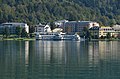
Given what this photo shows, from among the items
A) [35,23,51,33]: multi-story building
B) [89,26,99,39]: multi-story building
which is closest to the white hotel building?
[35,23,51,33]: multi-story building

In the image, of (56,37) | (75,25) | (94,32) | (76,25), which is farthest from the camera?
(75,25)

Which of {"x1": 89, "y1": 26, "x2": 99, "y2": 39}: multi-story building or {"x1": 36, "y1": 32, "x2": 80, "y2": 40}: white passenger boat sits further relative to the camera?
{"x1": 89, "y1": 26, "x2": 99, "y2": 39}: multi-story building

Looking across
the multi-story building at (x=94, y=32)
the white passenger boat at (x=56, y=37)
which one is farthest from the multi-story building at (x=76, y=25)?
the white passenger boat at (x=56, y=37)

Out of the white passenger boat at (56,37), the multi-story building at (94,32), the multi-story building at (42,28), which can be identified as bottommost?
the white passenger boat at (56,37)

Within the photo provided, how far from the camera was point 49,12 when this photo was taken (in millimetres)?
155875

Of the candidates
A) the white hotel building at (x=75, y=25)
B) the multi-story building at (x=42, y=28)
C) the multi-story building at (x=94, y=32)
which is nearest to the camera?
the multi-story building at (x=94, y=32)

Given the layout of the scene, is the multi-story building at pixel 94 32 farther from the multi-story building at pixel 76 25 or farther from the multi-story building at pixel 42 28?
the multi-story building at pixel 42 28

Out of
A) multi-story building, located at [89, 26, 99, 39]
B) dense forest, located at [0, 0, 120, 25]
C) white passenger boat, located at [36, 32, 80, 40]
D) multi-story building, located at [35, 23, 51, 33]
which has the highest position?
dense forest, located at [0, 0, 120, 25]

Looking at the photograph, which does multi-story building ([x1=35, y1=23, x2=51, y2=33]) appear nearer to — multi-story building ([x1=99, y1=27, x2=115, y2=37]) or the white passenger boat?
the white passenger boat

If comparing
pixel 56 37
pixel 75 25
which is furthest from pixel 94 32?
pixel 75 25

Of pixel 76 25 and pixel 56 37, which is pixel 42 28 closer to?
pixel 76 25

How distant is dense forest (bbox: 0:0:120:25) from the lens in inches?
5768

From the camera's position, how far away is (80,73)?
24766 mm

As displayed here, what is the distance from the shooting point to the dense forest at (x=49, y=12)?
146500mm
